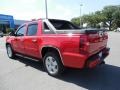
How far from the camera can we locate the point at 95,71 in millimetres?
6422

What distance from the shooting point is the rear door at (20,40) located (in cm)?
761

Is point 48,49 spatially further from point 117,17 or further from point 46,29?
point 117,17

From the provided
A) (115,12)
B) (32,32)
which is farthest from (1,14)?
(32,32)

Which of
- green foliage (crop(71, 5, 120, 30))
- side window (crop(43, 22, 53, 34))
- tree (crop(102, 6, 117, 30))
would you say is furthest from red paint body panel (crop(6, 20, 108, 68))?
tree (crop(102, 6, 117, 30))

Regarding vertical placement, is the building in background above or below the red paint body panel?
above

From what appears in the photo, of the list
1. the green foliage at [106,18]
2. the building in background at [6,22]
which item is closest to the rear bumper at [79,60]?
the building in background at [6,22]

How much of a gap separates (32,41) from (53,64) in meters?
1.29

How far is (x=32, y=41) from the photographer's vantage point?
22.1 ft

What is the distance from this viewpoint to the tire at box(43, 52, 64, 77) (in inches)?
227

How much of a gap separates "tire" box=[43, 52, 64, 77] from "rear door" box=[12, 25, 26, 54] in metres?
1.80

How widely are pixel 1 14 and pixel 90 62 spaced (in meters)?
52.9

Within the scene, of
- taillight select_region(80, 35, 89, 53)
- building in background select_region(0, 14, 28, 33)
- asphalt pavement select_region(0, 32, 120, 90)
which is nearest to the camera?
taillight select_region(80, 35, 89, 53)

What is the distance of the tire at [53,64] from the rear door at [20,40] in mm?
1802

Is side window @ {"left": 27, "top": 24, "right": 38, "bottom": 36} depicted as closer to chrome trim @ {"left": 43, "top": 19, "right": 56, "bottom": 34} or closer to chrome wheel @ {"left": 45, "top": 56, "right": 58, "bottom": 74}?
chrome trim @ {"left": 43, "top": 19, "right": 56, "bottom": 34}
